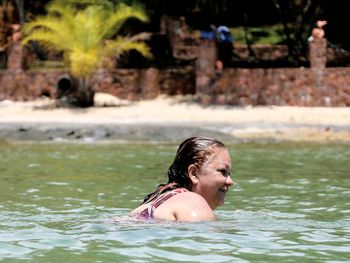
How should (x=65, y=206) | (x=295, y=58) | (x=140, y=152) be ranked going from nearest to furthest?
(x=65, y=206) → (x=140, y=152) → (x=295, y=58)

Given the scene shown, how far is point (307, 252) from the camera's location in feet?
20.6

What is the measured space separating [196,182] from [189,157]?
0.19 meters

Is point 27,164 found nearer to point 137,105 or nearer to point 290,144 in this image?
point 290,144

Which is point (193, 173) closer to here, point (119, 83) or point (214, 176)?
point (214, 176)

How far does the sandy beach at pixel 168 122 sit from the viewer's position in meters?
20.6

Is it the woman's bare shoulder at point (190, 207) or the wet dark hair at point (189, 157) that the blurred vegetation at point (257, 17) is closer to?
the wet dark hair at point (189, 157)

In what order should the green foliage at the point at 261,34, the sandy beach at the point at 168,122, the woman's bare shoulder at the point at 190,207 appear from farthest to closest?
the green foliage at the point at 261,34
the sandy beach at the point at 168,122
the woman's bare shoulder at the point at 190,207

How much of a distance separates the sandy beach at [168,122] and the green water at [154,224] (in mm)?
1551

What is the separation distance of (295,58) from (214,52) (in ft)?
16.7

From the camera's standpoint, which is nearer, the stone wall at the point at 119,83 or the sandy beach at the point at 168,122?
the sandy beach at the point at 168,122

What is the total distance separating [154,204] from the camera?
6840mm

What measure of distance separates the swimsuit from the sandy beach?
1329 cm

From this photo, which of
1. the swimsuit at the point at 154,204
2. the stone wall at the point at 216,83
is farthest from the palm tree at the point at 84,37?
the swimsuit at the point at 154,204

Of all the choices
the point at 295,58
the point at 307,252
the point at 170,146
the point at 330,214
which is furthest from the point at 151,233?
the point at 295,58
